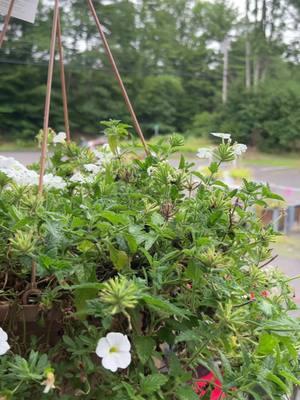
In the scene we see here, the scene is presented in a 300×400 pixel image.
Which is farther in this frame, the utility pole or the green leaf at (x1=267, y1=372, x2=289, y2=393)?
the utility pole

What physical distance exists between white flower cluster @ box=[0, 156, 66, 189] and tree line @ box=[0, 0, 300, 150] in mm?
8576

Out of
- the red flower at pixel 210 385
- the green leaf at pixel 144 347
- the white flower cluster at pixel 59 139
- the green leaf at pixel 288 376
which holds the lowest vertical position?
the red flower at pixel 210 385

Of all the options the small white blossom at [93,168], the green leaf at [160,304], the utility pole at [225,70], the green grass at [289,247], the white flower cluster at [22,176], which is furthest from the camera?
the utility pole at [225,70]

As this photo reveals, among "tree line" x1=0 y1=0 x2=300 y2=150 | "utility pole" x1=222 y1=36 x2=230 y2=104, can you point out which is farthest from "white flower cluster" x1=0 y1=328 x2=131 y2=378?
"utility pole" x1=222 y1=36 x2=230 y2=104

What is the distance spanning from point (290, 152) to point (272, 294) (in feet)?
32.2

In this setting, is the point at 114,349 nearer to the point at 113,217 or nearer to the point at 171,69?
the point at 113,217

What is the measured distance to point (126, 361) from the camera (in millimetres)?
380

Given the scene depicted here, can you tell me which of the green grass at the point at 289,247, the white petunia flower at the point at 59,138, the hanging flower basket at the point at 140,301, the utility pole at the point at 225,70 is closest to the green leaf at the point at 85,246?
the hanging flower basket at the point at 140,301

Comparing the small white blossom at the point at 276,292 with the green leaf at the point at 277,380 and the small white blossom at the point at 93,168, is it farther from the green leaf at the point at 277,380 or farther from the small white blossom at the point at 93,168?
the small white blossom at the point at 93,168

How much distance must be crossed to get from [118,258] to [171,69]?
48.2 ft

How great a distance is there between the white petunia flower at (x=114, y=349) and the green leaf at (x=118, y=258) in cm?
8

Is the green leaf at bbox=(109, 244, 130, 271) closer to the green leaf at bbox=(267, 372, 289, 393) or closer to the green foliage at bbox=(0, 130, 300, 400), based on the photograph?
the green foliage at bbox=(0, 130, 300, 400)

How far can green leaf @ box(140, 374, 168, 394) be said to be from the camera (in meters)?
0.41

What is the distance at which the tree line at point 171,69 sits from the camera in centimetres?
1052
